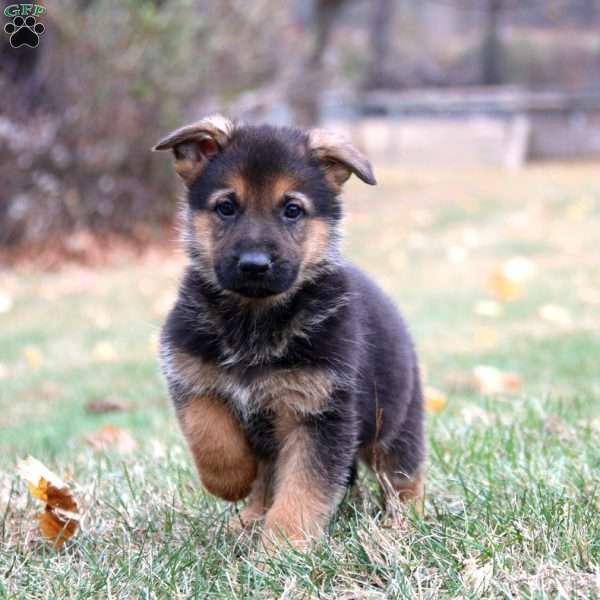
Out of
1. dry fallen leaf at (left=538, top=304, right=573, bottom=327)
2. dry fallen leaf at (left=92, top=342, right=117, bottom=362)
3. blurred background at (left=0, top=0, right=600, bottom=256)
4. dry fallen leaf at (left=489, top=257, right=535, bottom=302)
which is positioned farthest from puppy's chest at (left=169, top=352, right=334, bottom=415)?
blurred background at (left=0, top=0, right=600, bottom=256)

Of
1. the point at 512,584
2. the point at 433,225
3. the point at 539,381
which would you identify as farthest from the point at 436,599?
the point at 433,225

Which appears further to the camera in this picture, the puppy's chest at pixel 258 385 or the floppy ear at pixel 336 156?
the floppy ear at pixel 336 156

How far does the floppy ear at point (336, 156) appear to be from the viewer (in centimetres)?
416

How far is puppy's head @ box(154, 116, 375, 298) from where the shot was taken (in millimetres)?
3963

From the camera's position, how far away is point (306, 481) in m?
3.62

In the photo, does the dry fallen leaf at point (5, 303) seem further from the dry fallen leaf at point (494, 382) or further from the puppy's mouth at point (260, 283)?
the puppy's mouth at point (260, 283)

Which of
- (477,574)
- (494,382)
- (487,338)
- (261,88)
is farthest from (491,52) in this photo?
(477,574)

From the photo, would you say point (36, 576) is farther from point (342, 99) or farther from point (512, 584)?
point (342, 99)

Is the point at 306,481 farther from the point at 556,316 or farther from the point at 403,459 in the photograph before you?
the point at 556,316

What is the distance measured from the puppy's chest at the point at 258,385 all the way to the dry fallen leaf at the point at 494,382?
3.57m

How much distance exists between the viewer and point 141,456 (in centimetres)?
498

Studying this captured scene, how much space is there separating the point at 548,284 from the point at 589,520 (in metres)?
9.33

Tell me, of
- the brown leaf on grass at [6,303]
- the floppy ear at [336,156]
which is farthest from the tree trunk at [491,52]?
the floppy ear at [336,156]

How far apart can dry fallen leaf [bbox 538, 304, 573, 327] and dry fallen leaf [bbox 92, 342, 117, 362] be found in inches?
173
